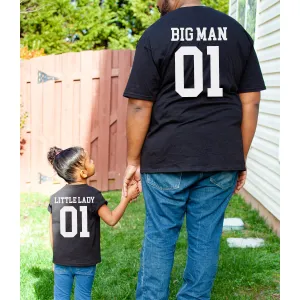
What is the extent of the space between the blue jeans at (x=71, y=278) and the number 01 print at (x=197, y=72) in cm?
115

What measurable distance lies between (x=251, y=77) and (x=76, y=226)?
1178mm

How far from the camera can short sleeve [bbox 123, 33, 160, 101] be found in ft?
8.15

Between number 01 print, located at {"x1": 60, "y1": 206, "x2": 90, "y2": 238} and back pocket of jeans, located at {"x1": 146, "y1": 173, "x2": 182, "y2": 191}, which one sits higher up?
back pocket of jeans, located at {"x1": 146, "y1": 173, "x2": 182, "y2": 191}

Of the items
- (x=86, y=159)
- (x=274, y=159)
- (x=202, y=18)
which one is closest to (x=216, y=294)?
(x=86, y=159)

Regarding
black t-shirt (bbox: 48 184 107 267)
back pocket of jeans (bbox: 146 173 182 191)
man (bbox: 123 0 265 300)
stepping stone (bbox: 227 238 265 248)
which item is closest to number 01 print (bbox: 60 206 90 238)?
black t-shirt (bbox: 48 184 107 267)

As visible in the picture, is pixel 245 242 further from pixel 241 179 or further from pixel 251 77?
pixel 251 77

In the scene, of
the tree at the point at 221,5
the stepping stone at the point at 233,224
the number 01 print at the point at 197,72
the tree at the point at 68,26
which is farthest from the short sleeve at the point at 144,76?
the tree at the point at 221,5

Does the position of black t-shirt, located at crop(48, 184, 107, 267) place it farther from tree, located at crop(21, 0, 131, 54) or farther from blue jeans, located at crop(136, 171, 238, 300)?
tree, located at crop(21, 0, 131, 54)

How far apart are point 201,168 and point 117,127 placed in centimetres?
572

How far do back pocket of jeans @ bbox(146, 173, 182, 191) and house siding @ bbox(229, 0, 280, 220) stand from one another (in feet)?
9.81

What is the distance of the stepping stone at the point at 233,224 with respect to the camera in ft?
18.5

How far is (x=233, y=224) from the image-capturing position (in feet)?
18.7

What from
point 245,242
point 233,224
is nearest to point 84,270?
point 245,242

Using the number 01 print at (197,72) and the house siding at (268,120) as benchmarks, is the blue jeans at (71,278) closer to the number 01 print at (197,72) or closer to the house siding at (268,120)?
the number 01 print at (197,72)
